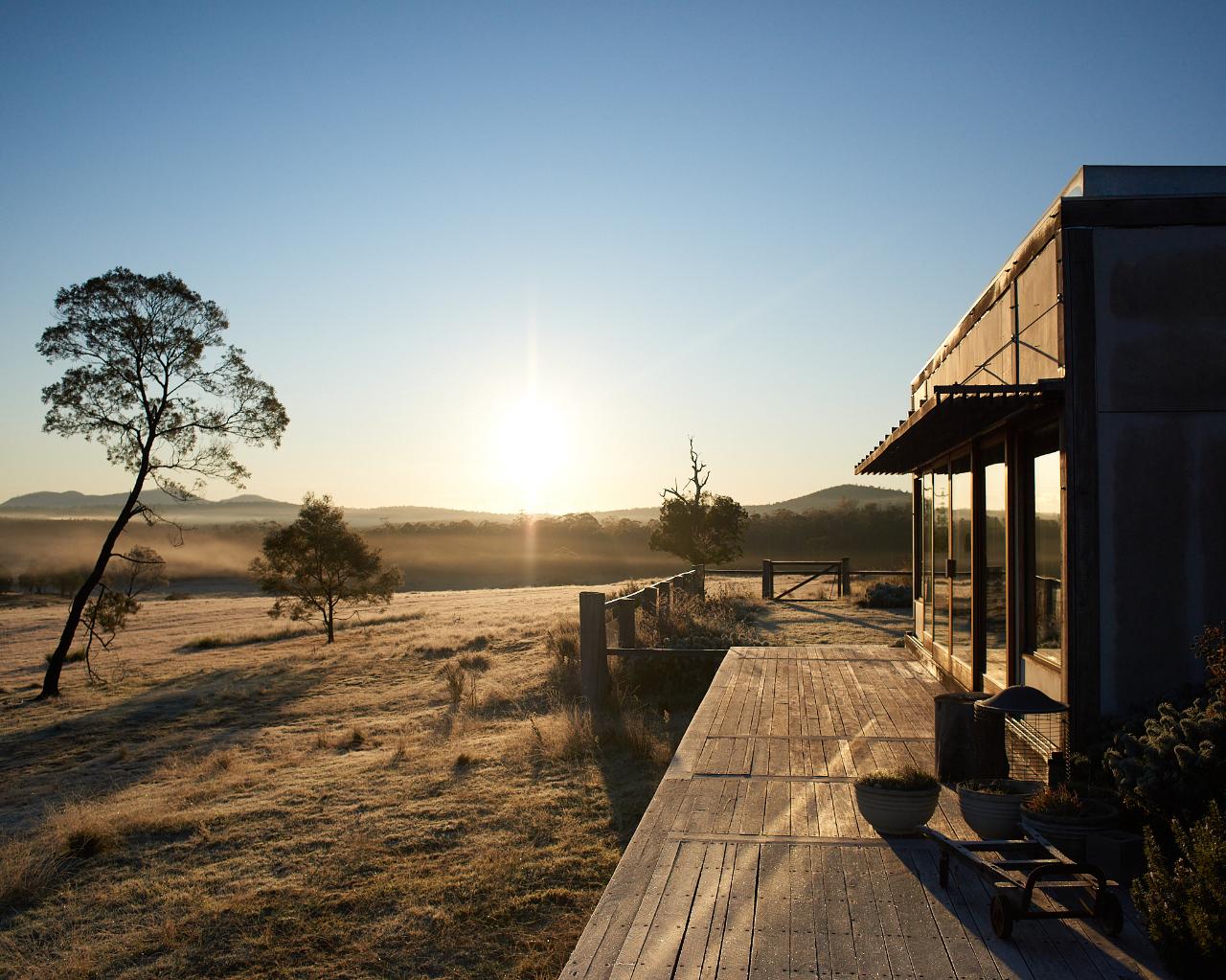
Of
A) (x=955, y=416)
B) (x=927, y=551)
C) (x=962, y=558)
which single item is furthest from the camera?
(x=927, y=551)

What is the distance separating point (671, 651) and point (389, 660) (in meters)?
9.15

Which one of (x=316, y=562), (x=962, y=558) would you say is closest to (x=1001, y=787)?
(x=962, y=558)

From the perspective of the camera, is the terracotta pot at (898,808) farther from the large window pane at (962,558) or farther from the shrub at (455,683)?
the shrub at (455,683)

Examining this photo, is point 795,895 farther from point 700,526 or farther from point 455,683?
point 700,526

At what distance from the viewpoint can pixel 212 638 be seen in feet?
79.8

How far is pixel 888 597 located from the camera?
21031 millimetres

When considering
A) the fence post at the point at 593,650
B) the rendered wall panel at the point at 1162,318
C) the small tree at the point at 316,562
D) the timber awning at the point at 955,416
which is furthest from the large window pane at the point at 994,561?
the small tree at the point at 316,562

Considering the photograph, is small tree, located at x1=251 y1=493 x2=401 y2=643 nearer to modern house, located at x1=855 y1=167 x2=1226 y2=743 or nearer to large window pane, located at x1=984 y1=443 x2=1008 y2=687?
large window pane, located at x1=984 y1=443 x2=1008 y2=687

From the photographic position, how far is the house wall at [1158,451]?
567 centimetres

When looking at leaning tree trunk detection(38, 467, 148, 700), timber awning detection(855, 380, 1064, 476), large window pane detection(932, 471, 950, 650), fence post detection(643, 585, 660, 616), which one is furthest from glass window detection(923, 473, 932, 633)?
leaning tree trunk detection(38, 467, 148, 700)

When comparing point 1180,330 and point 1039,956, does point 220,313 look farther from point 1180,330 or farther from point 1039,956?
point 1039,956

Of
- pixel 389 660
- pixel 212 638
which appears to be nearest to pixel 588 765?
pixel 389 660

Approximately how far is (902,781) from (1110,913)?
1.27 m

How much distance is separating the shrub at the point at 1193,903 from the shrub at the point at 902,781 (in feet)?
4.23
